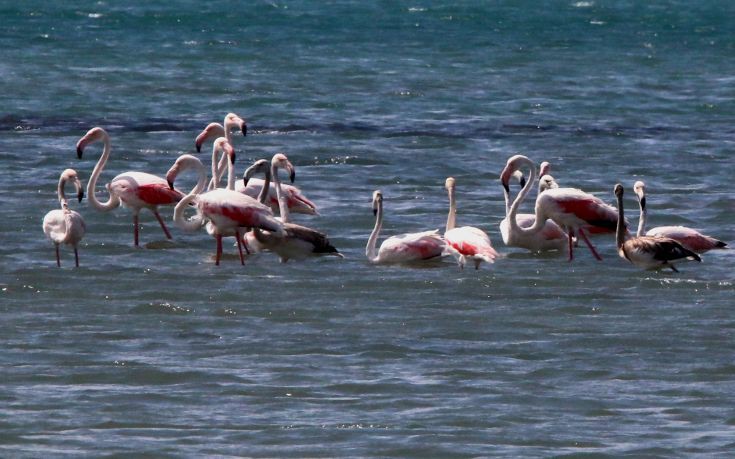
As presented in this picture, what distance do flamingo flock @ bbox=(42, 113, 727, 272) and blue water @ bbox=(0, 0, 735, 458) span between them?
180 mm

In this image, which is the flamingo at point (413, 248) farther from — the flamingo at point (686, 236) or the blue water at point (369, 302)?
the flamingo at point (686, 236)

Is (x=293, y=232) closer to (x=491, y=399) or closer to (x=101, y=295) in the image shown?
(x=101, y=295)

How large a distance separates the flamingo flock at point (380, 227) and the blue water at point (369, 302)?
0.59 feet

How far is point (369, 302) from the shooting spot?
12.0 metres

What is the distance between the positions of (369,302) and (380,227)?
144 centimetres

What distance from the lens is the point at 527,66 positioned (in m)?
32.5

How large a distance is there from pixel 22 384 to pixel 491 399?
2.53 m

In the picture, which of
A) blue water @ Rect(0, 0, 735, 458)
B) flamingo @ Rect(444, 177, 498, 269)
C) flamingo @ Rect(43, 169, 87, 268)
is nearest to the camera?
blue water @ Rect(0, 0, 735, 458)

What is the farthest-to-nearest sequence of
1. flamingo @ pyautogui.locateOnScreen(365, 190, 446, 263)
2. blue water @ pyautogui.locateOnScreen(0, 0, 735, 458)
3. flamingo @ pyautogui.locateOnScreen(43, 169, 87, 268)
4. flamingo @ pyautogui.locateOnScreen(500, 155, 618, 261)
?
flamingo @ pyautogui.locateOnScreen(500, 155, 618, 261) < flamingo @ pyautogui.locateOnScreen(365, 190, 446, 263) < flamingo @ pyautogui.locateOnScreen(43, 169, 87, 268) < blue water @ pyautogui.locateOnScreen(0, 0, 735, 458)

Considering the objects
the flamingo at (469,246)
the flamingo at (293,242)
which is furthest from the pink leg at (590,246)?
the flamingo at (293,242)

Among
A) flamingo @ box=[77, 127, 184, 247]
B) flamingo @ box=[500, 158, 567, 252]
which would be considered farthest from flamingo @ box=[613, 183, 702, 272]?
flamingo @ box=[77, 127, 184, 247]

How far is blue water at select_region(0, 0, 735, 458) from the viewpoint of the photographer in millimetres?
8938

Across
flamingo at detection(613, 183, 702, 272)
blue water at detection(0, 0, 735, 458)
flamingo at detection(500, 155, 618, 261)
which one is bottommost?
blue water at detection(0, 0, 735, 458)

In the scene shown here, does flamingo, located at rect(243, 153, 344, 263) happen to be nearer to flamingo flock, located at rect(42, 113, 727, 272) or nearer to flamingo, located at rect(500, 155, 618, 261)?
flamingo flock, located at rect(42, 113, 727, 272)
